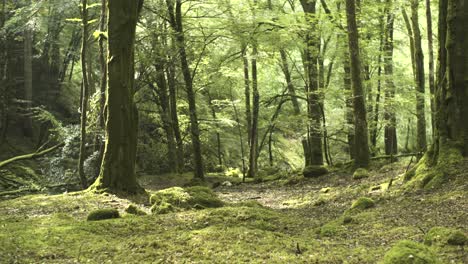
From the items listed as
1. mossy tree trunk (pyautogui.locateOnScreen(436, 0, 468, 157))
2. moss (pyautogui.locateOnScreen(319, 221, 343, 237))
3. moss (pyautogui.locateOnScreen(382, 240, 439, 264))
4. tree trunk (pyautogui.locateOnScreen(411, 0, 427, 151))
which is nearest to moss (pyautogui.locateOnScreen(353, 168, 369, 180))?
tree trunk (pyautogui.locateOnScreen(411, 0, 427, 151))

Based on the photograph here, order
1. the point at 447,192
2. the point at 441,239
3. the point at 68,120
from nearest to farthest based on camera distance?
1. the point at 441,239
2. the point at 447,192
3. the point at 68,120

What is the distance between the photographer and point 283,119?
17.7m

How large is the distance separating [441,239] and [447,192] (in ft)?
9.62

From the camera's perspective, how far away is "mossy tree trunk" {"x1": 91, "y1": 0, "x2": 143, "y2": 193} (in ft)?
31.1

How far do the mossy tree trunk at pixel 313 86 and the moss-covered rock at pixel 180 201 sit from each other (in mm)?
7888

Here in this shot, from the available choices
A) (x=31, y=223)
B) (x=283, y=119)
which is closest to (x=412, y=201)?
(x=31, y=223)

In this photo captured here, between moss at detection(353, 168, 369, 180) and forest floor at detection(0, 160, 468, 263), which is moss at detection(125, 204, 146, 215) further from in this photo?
moss at detection(353, 168, 369, 180)

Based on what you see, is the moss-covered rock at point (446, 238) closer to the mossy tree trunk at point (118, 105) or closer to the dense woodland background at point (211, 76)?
the mossy tree trunk at point (118, 105)

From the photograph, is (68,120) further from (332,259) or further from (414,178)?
(332,259)

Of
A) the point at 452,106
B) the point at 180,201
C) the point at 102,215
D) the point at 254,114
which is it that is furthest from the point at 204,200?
the point at 254,114

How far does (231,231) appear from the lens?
5695 mm

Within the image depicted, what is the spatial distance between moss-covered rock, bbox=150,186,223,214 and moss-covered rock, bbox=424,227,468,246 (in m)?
4.53

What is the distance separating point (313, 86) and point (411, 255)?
13.7 m

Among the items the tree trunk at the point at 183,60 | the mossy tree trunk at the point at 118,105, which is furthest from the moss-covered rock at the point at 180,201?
the tree trunk at the point at 183,60
